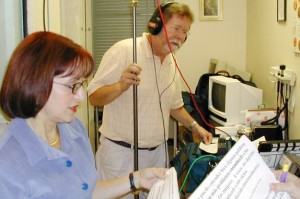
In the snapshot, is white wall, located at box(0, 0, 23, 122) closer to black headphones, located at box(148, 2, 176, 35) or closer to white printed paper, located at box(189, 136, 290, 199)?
black headphones, located at box(148, 2, 176, 35)

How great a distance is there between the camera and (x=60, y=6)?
2402 mm

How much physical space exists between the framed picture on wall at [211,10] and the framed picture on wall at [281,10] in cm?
123

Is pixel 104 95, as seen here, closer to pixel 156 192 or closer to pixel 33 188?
pixel 156 192

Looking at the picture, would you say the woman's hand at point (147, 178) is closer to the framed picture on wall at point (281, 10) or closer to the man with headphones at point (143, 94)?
the man with headphones at point (143, 94)

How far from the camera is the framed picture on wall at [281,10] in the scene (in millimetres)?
2658

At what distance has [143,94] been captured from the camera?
198cm

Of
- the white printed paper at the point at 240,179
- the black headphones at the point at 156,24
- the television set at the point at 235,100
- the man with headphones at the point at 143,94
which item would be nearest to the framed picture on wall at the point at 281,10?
the television set at the point at 235,100

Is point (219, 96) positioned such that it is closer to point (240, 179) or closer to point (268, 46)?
point (268, 46)

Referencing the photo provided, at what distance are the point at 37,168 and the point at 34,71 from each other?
0.27 m

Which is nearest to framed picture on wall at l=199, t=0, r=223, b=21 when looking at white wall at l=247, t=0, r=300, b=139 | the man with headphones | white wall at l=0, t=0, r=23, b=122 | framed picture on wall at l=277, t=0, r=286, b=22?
white wall at l=247, t=0, r=300, b=139

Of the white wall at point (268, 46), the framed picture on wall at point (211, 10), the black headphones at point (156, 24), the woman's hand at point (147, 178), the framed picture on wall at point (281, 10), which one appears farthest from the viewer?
the framed picture on wall at point (211, 10)

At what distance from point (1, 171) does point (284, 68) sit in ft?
6.89

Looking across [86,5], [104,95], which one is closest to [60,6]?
[104,95]

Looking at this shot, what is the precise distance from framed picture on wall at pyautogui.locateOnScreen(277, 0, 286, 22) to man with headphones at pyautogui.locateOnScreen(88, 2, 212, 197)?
986 millimetres
